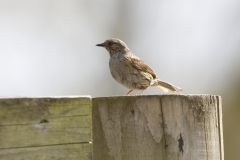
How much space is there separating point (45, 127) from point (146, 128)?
0.86 meters

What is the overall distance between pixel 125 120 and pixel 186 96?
0.46m

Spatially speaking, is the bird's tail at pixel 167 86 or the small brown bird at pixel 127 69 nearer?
the small brown bird at pixel 127 69

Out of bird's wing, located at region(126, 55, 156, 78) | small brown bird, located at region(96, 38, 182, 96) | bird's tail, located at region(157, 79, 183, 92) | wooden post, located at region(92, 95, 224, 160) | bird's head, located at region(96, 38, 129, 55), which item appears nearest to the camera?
wooden post, located at region(92, 95, 224, 160)

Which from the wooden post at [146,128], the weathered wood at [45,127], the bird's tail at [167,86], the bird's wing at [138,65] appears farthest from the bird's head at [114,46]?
the weathered wood at [45,127]

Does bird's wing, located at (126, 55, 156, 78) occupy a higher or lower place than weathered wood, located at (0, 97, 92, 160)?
higher

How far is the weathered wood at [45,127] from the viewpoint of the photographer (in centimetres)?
293

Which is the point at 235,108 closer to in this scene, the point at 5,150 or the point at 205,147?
the point at 205,147

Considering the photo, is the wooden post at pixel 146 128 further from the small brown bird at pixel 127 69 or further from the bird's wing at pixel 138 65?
the bird's wing at pixel 138 65

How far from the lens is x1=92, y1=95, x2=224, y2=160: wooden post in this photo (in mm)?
3619

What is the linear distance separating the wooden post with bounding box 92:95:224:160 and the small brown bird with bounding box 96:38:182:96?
3.47 meters

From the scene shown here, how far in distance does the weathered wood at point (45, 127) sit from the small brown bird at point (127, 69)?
13.5 ft

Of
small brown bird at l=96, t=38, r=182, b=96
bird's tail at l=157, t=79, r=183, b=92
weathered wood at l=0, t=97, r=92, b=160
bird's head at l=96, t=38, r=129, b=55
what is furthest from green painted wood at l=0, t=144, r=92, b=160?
bird's tail at l=157, t=79, r=183, b=92

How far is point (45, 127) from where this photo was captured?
3.01 m

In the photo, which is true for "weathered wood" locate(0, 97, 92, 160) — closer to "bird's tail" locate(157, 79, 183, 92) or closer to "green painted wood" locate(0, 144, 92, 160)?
"green painted wood" locate(0, 144, 92, 160)
